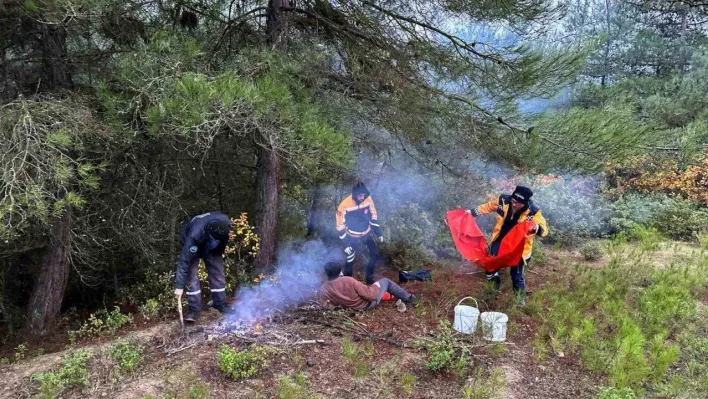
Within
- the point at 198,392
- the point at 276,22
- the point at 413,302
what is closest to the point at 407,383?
the point at 198,392

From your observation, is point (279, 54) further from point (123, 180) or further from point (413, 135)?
point (123, 180)

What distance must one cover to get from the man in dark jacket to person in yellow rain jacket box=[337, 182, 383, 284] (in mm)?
1612

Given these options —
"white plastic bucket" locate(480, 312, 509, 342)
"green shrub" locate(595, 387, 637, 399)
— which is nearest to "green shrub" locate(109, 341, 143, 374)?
"white plastic bucket" locate(480, 312, 509, 342)

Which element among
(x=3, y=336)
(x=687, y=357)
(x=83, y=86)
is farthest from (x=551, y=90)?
(x=3, y=336)

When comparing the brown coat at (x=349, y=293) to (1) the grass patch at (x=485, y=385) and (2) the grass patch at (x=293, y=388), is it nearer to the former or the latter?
(2) the grass patch at (x=293, y=388)

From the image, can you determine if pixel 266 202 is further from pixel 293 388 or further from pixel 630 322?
pixel 630 322

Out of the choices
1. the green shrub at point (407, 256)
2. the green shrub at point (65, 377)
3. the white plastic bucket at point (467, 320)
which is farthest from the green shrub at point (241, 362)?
the green shrub at point (407, 256)

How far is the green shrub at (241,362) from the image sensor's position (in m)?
4.40

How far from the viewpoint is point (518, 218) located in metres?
5.93

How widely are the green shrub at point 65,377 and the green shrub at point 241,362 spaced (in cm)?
119

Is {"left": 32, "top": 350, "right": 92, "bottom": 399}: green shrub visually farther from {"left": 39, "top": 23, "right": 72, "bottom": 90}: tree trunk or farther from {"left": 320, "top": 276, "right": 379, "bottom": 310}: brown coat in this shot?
{"left": 39, "top": 23, "right": 72, "bottom": 90}: tree trunk

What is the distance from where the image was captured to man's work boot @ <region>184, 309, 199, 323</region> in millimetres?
5523

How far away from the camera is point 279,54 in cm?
532

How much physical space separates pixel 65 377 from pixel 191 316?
Answer: 1.40 m
